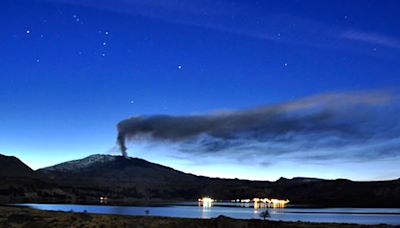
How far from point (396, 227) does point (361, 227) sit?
15.6 ft

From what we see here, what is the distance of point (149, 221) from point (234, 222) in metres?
14.9

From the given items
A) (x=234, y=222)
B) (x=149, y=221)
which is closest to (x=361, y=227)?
(x=234, y=222)

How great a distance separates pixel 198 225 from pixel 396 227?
2530 centimetres

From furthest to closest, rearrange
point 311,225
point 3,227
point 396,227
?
point 311,225 < point 396,227 < point 3,227

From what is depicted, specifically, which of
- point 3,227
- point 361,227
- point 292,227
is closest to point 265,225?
point 292,227

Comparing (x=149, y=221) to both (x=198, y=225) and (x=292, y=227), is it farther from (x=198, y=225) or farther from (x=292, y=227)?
(x=292, y=227)

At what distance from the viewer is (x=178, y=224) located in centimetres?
6638

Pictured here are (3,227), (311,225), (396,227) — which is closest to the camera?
(3,227)

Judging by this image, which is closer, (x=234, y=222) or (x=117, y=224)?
(x=234, y=222)

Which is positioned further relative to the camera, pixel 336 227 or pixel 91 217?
pixel 91 217

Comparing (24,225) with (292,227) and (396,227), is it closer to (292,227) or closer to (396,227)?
(292,227)

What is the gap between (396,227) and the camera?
2534 inches

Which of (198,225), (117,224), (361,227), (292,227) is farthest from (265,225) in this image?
(117,224)

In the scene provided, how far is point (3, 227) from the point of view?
197 feet
